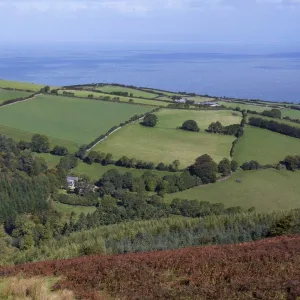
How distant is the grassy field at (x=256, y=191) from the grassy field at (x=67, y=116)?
774 inches

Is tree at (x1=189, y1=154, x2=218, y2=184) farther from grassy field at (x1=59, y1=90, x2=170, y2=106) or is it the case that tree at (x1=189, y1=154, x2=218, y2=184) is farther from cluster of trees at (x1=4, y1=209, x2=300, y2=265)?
grassy field at (x1=59, y1=90, x2=170, y2=106)

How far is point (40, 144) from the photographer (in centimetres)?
5281

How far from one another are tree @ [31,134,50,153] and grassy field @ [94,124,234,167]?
6.15 meters

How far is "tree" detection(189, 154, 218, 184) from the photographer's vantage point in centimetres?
4316

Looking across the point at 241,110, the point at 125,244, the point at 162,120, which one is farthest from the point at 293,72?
the point at 125,244

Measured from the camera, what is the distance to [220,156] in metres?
49.7

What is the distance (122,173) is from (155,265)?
34.8m

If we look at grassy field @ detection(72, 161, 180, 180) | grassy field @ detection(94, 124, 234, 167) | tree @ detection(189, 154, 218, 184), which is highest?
grassy field @ detection(94, 124, 234, 167)

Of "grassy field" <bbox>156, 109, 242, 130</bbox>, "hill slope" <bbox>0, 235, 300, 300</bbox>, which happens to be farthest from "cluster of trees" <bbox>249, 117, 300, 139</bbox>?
"hill slope" <bbox>0, 235, 300, 300</bbox>

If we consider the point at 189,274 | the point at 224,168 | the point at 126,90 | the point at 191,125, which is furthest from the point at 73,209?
the point at 126,90

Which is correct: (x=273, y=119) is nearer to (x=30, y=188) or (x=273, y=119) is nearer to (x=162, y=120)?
(x=162, y=120)

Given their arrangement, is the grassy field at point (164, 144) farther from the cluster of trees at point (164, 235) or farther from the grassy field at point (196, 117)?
the cluster of trees at point (164, 235)

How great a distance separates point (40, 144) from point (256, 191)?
26.5 metres

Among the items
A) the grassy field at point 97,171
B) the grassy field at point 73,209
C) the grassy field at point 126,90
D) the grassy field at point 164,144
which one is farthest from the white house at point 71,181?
the grassy field at point 126,90
